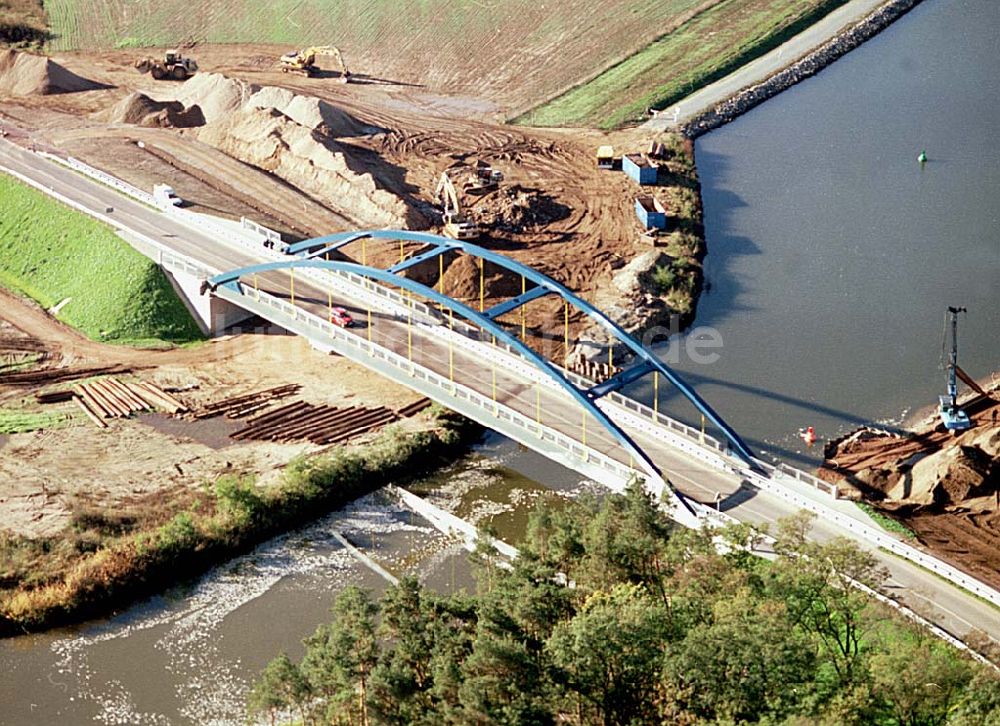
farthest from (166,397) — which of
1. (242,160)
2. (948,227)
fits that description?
(948,227)

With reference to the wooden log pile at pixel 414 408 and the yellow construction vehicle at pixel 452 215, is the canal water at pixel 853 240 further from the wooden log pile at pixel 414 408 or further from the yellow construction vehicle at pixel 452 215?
the yellow construction vehicle at pixel 452 215

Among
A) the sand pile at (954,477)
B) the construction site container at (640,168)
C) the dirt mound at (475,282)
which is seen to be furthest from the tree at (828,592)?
the construction site container at (640,168)

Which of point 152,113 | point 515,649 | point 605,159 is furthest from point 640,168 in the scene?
point 515,649

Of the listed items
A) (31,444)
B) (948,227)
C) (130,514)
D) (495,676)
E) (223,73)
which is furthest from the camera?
(223,73)

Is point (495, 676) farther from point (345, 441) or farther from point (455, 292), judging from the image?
point (455, 292)

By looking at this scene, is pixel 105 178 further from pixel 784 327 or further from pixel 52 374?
pixel 784 327

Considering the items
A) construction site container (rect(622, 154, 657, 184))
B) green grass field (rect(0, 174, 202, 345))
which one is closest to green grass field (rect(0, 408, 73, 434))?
green grass field (rect(0, 174, 202, 345))

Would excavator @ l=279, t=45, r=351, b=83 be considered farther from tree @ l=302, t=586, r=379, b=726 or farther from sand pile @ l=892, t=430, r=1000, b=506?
tree @ l=302, t=586, r=379, b=726
